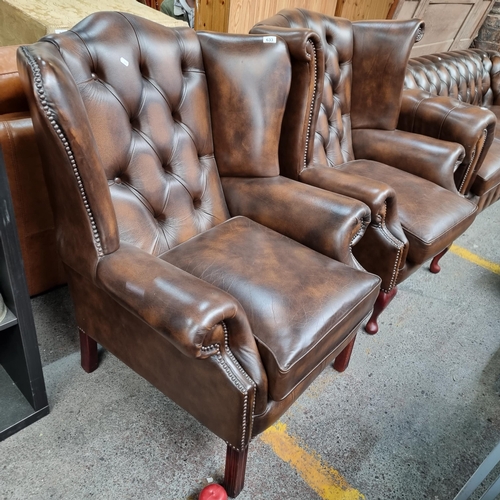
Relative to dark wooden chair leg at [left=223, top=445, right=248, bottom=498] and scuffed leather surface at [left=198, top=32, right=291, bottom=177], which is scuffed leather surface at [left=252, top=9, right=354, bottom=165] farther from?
dark wooden chair leg at [left=223, top=445, right=248, bottom=498]

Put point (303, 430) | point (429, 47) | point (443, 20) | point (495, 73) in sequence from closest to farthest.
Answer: point (303, 430) → point (495, 73) → point (443, 20) → point (429, 47)

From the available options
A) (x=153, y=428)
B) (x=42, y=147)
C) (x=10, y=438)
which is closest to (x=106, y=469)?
(x=153, y=428)

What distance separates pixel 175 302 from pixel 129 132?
0.63 meters

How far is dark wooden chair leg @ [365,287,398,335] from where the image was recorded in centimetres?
176

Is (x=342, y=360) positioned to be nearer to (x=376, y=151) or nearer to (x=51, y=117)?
(x=376, y=151)

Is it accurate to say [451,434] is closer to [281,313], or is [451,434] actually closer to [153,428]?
[281,313]

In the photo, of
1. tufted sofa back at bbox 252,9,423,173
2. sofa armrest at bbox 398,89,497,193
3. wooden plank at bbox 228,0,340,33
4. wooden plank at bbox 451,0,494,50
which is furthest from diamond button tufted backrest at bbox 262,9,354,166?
wooden plank at bbox 451,0,494,50

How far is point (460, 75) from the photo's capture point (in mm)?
3178

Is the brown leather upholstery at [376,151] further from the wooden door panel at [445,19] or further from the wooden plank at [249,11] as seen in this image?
the wooden door panel at [445,19]

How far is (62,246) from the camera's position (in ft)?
3.81

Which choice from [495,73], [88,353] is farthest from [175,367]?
[495,73]

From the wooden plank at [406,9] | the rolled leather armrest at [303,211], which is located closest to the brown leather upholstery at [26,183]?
the rolled leather armrest at [303,211]

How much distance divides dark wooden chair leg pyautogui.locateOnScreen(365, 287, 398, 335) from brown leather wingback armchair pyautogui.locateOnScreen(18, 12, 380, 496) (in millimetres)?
318

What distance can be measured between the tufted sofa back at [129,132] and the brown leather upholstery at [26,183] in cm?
23
